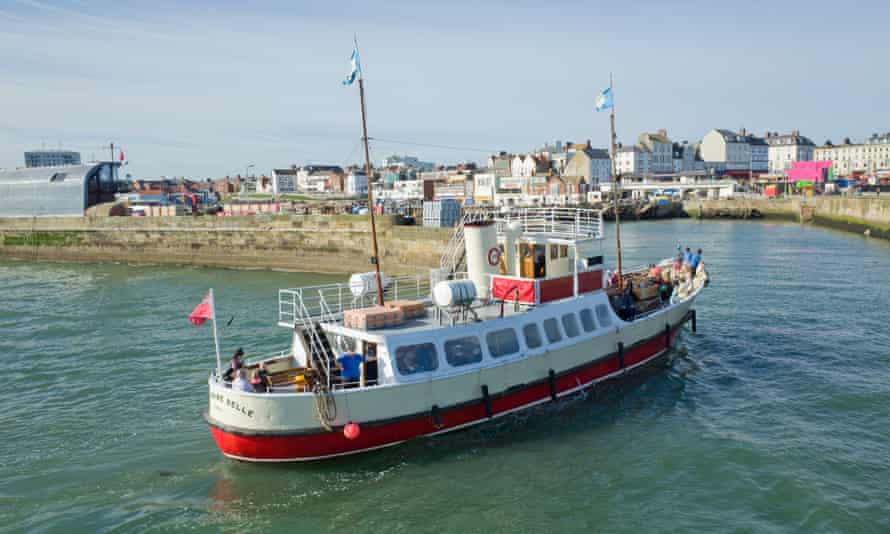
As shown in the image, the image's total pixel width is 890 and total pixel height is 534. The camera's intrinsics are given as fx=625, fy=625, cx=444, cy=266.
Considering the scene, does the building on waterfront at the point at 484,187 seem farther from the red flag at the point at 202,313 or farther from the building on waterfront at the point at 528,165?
the red flag at the point at 202,313

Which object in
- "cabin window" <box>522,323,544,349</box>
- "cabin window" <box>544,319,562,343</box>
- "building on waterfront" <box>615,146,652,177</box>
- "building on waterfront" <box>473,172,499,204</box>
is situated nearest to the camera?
"cabin window" <box>522,323,544,349</box>

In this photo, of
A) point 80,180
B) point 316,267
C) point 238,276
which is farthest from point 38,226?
point 316,267

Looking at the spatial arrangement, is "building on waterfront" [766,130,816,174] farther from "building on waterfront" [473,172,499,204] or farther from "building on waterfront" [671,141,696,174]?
"building on waterfront" [473,172,499,204]

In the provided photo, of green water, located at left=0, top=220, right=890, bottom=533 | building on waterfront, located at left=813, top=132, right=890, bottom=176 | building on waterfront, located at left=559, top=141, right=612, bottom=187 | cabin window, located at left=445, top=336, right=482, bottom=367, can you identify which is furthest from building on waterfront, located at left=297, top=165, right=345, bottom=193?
cabin window, located at left=445, top=336, right=482, bottom=367

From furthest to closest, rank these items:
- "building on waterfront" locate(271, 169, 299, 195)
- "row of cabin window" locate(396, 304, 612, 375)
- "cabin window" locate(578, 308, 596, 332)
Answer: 1. "building on waterfront" locate(271, 169, 299, 195)
2. "cabin window" locate(578, 308, 596, 332)
3. "row of cabin window" locate(396, 304, 612, 375)

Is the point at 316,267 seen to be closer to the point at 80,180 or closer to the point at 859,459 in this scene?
the point at 80,180

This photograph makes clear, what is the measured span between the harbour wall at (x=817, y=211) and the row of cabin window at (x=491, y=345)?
53.7m

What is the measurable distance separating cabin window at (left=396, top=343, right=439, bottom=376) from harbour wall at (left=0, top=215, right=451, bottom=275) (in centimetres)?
2401

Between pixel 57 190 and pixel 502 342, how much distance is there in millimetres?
59133

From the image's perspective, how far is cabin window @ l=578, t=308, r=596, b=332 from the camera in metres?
18.4

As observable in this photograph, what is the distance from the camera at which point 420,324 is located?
16000 mm

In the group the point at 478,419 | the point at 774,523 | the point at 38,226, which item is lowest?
the point at 774,523

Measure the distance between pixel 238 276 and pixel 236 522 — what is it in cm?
3437

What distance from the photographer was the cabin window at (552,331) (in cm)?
1720
